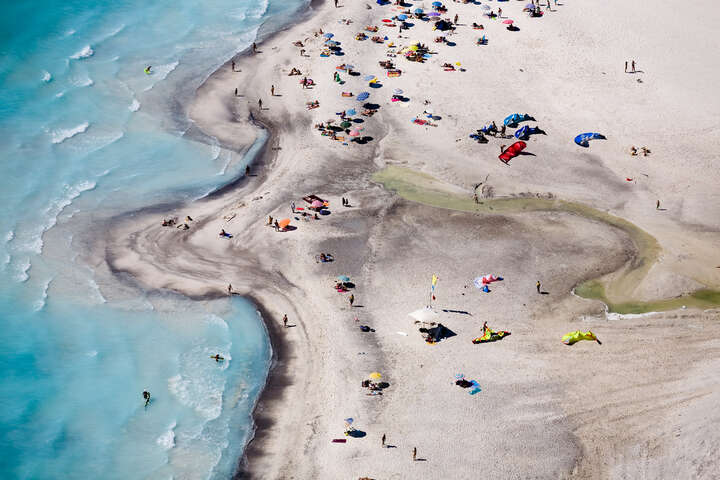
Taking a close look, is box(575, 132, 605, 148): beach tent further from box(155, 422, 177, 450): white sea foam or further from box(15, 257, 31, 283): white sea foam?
box(15, 257, 31, 283): white sea foam

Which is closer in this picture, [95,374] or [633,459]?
[633,459]

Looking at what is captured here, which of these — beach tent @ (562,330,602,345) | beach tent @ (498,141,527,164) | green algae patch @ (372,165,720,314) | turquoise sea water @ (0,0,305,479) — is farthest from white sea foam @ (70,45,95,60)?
beach tent @ (562,330,602,345)

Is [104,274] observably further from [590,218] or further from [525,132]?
[525,132]

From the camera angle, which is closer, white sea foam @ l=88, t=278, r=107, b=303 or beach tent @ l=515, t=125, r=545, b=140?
white sea foam @ l=88, t=278, r=107, b=303

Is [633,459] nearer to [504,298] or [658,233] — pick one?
[504,298]

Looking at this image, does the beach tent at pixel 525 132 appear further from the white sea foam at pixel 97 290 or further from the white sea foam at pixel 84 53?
the white sea foam at pixel 84 53

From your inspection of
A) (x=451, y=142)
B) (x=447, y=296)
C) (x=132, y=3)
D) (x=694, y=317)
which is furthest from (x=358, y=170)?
(x=132, y=3)

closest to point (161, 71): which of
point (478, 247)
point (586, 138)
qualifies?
point (478, 247)
